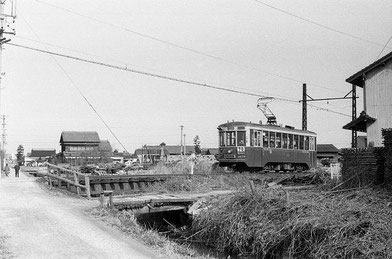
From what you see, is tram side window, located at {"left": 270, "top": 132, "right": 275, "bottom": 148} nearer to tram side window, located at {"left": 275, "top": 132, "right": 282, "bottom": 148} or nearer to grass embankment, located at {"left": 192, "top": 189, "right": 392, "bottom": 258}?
Answer: tram side window, located at {"left": 275, "top": 132, "right": 282, "bottom": 148}

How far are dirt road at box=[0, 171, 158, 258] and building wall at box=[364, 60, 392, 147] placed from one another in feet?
49.5

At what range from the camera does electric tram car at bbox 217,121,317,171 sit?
85.3 feet

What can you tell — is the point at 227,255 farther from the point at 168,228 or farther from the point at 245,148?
the point at 245,148

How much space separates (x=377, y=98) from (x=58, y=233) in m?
18.0

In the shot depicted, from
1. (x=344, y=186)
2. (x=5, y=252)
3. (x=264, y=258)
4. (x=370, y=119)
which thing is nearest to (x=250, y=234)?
(x=264, y=258)

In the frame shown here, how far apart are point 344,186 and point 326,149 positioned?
8147 cm

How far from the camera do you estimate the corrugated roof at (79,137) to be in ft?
293

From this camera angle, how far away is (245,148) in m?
25.9

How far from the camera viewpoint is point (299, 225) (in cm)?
1050

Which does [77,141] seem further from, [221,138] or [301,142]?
[221,138]

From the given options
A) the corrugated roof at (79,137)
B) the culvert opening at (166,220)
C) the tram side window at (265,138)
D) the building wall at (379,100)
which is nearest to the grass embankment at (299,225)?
the culvert opening at (166,220)

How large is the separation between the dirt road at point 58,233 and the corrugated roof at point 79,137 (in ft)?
252

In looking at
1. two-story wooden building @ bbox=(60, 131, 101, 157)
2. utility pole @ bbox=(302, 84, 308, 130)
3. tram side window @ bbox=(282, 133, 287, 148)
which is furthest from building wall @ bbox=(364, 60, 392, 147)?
two-story wooden building @ bbox=(60, 131, 101, 157)

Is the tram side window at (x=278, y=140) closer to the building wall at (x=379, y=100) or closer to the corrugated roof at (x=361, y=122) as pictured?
the corrugated roof at (x=361, y=122)
